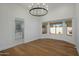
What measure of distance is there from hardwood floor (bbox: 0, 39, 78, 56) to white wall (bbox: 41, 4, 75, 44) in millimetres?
105

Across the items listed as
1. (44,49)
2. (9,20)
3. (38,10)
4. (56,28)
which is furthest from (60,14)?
(9,20)

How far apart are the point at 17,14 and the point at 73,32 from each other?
1.18 metres

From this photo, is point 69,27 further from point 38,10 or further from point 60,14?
point 38,10

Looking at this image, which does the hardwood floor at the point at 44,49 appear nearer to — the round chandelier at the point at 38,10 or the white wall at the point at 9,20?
the white wall at the point at 9,20

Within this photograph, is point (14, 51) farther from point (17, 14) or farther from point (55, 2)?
point (55, 2)

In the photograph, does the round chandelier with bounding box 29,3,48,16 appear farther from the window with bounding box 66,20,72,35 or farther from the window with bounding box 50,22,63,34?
the window with bounding box 66,20,72,35


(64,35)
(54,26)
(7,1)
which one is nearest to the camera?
(7,1)

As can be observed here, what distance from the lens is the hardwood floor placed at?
1478mm

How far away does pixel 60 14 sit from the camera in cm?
154

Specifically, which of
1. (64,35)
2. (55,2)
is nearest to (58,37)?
(64,35)

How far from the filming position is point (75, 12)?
1456 mm

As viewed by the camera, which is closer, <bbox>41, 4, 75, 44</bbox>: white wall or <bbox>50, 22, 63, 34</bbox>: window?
<bbox>41, 4, 75, 44</bbox>: white wall

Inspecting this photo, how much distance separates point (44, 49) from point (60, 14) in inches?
Answer: 31.8

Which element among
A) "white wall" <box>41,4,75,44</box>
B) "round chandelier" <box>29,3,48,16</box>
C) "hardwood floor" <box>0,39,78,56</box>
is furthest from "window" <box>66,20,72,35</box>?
"round chandelier" <box>29,3,48,16</box>
